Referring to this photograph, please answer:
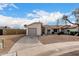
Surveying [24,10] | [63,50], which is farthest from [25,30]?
[63,50]

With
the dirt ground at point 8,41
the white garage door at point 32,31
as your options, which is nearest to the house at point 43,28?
the white garage door at point 32,31

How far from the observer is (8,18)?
227 inches

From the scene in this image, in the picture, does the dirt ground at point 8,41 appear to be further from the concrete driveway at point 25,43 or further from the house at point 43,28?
the house at point 43,28

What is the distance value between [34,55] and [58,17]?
0.70 m

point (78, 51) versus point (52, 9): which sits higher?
point (52, 9)

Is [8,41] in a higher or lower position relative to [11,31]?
lower

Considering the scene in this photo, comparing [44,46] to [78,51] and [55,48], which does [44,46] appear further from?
[78,51]

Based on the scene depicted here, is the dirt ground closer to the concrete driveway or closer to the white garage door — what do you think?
the concrete driveway

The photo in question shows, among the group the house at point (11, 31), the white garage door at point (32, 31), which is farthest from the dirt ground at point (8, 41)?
the white garage door at point (32, 31)

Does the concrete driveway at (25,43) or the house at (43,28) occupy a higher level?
the house at (43,28)

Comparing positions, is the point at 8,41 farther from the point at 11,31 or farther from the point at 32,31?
the point at 32,31

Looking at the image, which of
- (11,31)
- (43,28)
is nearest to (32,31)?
(43,28)

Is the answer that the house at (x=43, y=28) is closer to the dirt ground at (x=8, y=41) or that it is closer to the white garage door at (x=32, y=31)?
the white garage door at (x=32, y=31)

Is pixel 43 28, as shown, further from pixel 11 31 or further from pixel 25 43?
pixel 11 31
